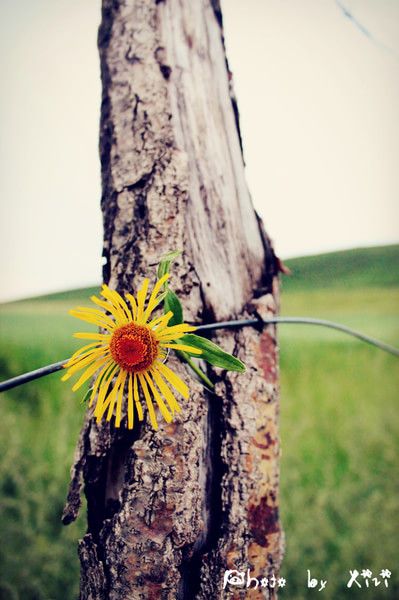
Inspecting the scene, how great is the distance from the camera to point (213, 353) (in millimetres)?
502

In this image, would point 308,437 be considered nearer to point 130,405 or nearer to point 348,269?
point 348,269

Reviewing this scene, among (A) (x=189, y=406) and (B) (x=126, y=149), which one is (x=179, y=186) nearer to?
(B) (x=126, y=149)

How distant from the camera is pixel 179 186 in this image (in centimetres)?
56

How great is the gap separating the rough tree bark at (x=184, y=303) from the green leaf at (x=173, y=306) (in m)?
0.05

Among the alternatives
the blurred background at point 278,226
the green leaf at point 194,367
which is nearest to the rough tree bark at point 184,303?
the green leaf at point 194,367

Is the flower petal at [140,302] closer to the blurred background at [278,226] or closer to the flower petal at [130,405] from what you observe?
the flower petal at [130,405]

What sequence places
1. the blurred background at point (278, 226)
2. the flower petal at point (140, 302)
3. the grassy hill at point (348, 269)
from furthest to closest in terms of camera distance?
1. the grassy hill at point (348, 269)
2. the blurred background at point (278, 226)
3. the flower petal at point (140, 302)

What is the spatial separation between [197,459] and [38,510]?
491mm

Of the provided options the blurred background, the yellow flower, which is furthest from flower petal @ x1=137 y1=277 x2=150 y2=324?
the blurred background

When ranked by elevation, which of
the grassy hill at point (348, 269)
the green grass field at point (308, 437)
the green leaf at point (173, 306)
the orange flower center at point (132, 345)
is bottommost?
the green grass field at point (308, 437)

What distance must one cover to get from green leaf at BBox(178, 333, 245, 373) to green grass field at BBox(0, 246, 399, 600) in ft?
1.17

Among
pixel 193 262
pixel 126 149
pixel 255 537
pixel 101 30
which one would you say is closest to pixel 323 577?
pixel 255 537

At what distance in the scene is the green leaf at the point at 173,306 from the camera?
0.50 metres

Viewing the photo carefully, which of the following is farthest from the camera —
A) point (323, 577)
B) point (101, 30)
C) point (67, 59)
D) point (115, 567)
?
point (323, 577)
